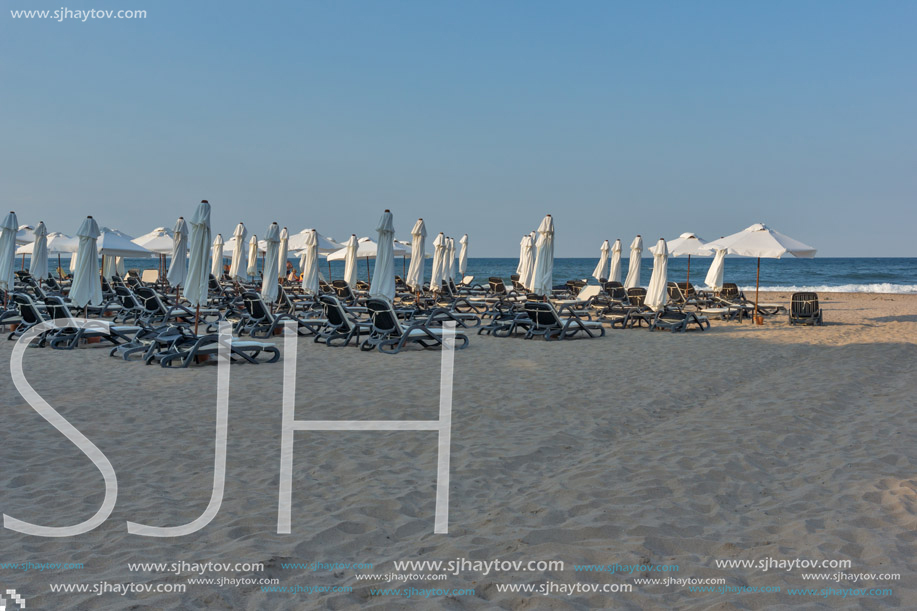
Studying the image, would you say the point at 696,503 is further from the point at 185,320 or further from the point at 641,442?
the point at 185,320

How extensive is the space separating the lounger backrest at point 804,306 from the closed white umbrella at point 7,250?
55.2 ft

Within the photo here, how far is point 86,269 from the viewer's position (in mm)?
10367

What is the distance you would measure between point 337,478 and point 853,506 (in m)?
2.86

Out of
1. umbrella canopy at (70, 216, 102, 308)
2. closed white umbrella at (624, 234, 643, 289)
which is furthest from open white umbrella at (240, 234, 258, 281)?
closed white umbrella at (624, 234, 643, 289)

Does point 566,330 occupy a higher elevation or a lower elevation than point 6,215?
lower

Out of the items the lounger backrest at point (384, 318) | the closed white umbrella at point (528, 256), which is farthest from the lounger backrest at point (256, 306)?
the closed white umbrella at point (528, 256)

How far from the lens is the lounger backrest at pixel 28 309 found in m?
9.71

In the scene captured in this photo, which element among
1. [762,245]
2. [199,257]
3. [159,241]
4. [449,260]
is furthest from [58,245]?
[762,245]

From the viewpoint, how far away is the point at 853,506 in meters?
3.35

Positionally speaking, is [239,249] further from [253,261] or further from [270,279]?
[270,279]

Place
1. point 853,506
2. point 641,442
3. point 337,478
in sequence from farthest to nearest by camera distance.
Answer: point 641,442, point 337,478, point 853,506

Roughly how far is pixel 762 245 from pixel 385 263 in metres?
8.39

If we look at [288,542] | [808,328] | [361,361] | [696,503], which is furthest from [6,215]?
[808,328]

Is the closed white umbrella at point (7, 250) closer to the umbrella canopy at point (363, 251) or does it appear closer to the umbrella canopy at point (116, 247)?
the umbrella canopy at point (116, 247)
